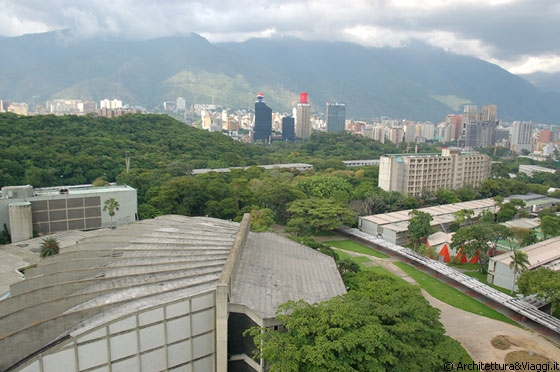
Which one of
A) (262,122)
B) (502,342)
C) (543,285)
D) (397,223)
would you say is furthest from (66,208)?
(262,122)

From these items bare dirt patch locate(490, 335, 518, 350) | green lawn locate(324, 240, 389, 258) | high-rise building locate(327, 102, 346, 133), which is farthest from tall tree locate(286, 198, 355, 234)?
high-rise building locate(327, 102, 346, 133)

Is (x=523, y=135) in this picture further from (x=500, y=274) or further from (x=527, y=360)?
(x=527, y=360)

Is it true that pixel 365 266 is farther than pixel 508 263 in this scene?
Yes

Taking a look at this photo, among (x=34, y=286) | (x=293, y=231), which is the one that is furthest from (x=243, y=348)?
(x=293, y=231)

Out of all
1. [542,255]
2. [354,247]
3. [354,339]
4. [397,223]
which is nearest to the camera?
[354,339]

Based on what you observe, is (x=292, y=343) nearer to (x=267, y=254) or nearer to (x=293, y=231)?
(x=267, y=254)

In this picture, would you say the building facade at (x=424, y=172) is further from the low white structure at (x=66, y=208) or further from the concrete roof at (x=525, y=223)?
the low white structure at (x=66, y=208)
